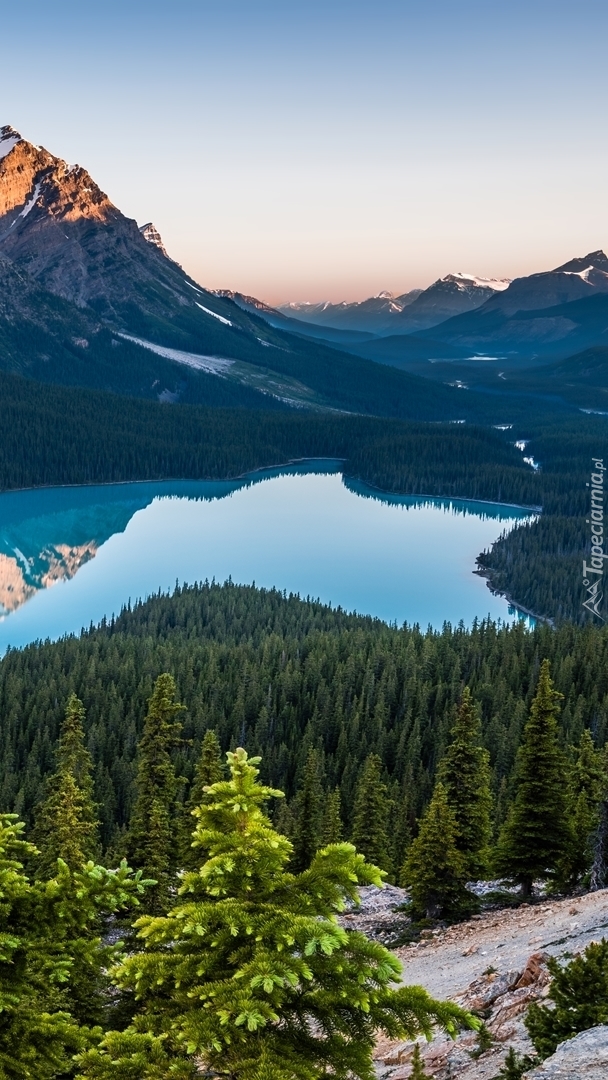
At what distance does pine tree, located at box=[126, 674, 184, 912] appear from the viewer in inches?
1399

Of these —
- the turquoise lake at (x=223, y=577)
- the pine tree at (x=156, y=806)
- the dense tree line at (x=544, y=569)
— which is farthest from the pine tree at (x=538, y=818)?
the dense tree line at (x=544, y=569)

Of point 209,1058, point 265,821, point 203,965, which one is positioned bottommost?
point 209,1058

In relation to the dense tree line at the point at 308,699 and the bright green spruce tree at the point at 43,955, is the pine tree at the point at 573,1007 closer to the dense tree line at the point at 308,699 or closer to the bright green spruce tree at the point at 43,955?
the bright green spruce tree at the point at 43,955

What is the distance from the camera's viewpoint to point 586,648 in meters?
99.5

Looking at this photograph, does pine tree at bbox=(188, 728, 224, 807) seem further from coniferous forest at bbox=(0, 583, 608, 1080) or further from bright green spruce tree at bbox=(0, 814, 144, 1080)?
bright green spruce tree at bbox=(0, 814, 144, 1080)

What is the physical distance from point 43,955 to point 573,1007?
27.1ft

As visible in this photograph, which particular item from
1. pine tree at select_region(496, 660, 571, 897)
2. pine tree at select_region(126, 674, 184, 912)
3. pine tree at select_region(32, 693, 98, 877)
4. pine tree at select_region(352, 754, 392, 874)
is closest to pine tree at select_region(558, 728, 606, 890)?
pine tree at select_region(496, 660, 571, 897)

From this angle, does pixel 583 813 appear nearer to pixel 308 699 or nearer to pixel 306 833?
pixel 306 833

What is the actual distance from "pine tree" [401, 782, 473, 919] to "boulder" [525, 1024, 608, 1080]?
1990 cm

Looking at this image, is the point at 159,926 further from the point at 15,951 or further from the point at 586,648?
the point at 586,648

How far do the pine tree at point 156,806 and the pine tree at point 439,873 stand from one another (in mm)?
9006

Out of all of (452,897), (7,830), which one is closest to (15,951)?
(7,830)

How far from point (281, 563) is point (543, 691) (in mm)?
145909

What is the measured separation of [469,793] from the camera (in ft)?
123
